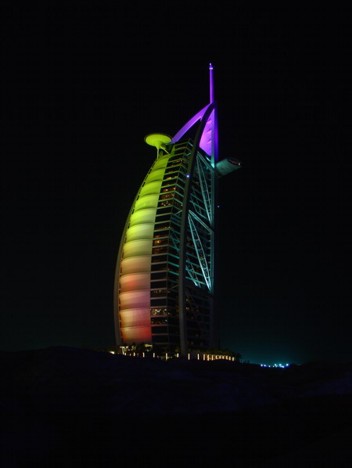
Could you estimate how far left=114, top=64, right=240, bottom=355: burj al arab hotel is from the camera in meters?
90.6

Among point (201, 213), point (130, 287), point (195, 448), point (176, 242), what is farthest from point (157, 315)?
point (195, 448)

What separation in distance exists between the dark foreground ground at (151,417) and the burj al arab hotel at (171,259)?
Result: 49.4 m

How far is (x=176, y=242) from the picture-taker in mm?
96312

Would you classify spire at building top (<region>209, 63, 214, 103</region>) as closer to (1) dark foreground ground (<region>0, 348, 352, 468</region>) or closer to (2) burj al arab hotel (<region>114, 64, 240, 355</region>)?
(2) burj al arab hotel (<region>114, 64, 240, 355</region>)

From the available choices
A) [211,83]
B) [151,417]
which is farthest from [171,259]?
[151,417]

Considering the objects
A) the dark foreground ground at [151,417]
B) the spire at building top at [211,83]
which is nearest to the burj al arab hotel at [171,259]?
the spire at building top at [211,83]

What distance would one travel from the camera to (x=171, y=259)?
310 ft

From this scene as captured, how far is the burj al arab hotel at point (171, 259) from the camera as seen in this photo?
90.6 meters

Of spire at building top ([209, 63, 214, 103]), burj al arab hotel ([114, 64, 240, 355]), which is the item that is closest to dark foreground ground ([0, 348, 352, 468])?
burj al arab hotel ([114, 64, 240, 355])

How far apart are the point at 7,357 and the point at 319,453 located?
26343 mm

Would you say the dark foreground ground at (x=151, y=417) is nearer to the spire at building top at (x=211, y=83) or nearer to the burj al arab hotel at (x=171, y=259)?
the burj al arab hotel at (x=171, y=259)

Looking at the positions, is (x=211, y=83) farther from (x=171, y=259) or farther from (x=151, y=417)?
(x=151, y=417)

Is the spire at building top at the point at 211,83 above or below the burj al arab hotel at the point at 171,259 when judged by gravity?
above

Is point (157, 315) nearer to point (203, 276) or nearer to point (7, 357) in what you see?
point (203, 276)
